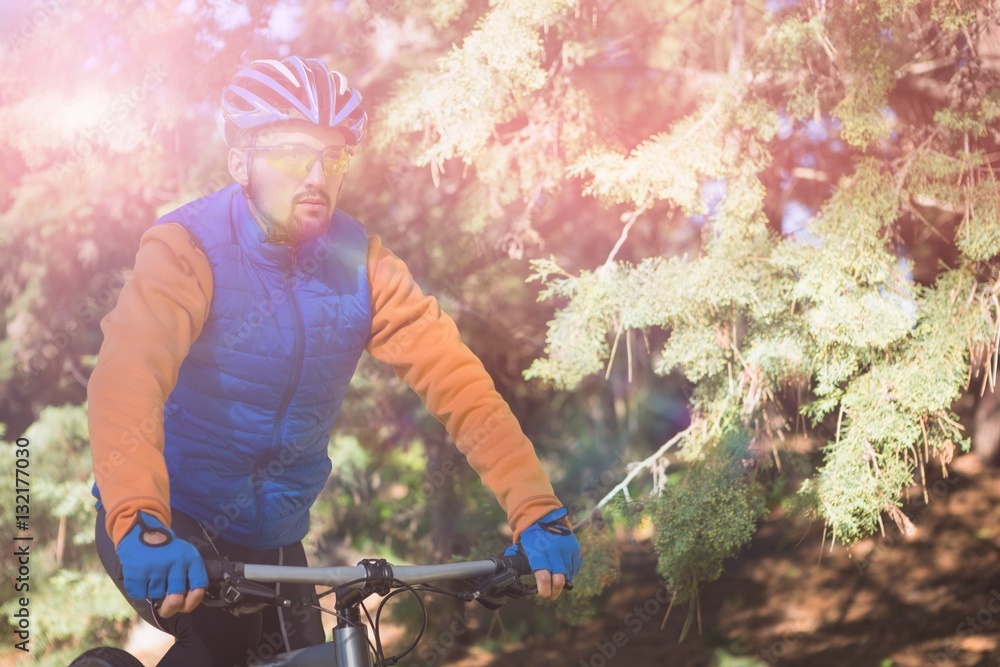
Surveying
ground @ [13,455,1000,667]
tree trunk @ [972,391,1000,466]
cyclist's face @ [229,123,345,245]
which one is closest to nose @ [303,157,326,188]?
cyclist's face @ [229,123,345,245]

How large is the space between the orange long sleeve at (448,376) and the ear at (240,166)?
453 millimetres

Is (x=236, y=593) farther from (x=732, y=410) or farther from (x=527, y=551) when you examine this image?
(x=732, y=410)

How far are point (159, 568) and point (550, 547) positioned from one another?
3.43ft

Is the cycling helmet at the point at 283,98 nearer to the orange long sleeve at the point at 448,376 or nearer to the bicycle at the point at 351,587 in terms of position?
the orange long sleeve at the point at 448,376

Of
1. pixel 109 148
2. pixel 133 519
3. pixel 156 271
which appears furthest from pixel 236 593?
pixel 109 148

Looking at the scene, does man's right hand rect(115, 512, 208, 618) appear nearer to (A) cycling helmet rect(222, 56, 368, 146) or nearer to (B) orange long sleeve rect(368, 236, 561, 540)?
(B) orange long sleeve rect(368, 236, 561, 540)

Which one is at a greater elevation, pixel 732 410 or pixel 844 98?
pixel 844 98

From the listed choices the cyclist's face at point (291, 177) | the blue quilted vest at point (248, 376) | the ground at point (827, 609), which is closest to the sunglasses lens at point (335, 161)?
the cyclist's face at point (291, 177)

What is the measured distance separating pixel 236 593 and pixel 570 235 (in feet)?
15.4

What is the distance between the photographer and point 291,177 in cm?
279

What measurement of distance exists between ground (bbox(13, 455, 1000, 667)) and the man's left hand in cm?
378

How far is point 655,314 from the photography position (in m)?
4.60

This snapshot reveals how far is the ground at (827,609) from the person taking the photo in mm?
6137

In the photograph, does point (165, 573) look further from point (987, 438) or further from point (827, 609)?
point (987, 438)
